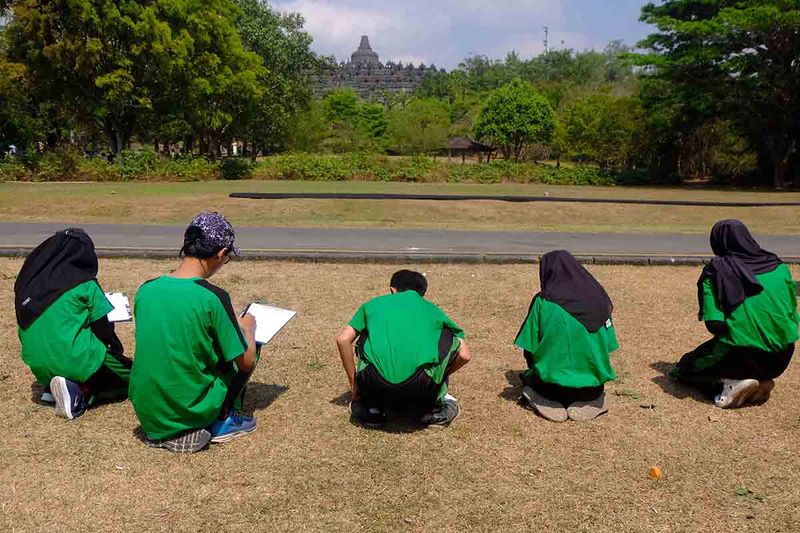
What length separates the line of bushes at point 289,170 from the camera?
25672mm

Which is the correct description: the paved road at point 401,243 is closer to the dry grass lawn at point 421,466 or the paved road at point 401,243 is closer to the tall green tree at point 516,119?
the dry grass lawn at point 421,466

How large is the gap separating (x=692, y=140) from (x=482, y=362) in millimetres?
35511

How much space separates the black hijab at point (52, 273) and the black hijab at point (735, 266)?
14.3 ft

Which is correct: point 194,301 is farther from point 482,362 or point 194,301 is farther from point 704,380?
point 704,380

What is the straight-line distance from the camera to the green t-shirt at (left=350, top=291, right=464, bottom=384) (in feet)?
13.4

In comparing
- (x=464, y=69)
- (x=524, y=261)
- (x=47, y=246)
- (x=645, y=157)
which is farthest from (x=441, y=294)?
(x=464, y=69)

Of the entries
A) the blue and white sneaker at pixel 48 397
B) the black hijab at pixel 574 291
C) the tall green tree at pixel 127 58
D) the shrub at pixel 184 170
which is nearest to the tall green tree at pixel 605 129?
the tall green tree at pixel 127 58

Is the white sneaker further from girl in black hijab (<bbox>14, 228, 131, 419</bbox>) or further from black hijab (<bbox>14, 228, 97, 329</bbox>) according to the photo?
black hijab (<bbox>14, 228, 97, 329</bbox>)

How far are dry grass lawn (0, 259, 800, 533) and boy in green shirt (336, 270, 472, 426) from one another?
238 mm

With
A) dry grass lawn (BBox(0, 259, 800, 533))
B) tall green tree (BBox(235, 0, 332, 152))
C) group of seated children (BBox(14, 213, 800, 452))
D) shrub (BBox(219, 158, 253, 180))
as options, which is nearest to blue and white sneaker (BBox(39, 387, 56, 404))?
group of seated children (BBox(14, 213, 800, 452))

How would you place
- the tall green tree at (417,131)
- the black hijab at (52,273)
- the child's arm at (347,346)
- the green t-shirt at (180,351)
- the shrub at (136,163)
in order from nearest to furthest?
the green t-shirt at (180,351)
the child's arm at (347,346)
the black hijab at (52,273)
the shrub at (136,163)
the tall green tree at (417,131)

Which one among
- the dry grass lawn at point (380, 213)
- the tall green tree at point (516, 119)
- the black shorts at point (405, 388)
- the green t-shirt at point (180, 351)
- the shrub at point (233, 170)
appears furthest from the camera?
the tall green tree at point (516, 119)

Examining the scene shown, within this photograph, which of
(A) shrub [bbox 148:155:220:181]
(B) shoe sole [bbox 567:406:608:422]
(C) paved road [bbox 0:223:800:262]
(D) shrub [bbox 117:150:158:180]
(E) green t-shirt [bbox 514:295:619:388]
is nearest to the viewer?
(E) green t-shirt [bbox 514:295:619:388]

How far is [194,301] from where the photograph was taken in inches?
147
